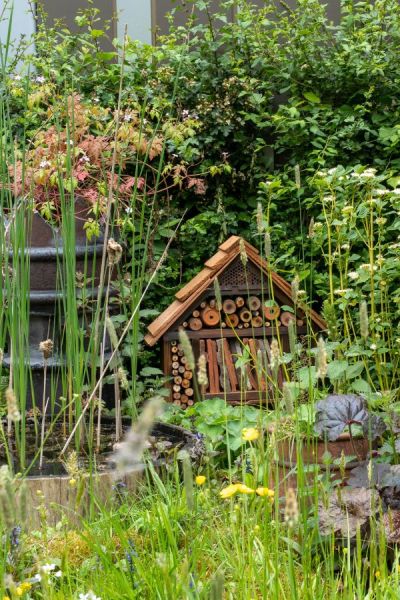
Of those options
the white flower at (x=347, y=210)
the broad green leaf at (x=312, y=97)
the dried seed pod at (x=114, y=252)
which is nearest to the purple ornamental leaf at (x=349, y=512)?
the dried seed pod at (x=114, y=252)

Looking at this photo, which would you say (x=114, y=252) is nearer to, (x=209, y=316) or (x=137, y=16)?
(x=209, y=316)

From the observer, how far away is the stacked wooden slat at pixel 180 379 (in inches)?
173

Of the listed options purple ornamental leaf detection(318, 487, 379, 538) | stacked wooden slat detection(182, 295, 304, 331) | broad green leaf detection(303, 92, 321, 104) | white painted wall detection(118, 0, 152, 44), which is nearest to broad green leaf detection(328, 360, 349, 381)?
purple ornamental leaf detection(318, 487, 379, 538)

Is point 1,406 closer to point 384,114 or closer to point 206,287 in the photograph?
point 206,287

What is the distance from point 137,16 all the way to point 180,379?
3247mm

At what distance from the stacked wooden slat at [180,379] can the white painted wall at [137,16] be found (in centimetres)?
Answer: 296

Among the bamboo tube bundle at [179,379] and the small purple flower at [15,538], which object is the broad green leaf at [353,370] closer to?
the small purple flower at [15,538]

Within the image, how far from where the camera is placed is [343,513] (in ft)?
7.15

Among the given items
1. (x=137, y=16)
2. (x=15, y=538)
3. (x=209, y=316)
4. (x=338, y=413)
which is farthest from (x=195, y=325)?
(x=137, y=16)

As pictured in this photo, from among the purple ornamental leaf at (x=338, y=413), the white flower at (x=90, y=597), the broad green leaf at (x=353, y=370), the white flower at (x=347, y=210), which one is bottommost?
the white flower at (x=90, y=597)

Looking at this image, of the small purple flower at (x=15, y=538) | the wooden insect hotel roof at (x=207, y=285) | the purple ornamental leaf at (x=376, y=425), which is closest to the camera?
the small purple flower at (x=15, y=538)

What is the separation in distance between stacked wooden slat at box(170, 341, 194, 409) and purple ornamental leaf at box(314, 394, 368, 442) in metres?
1.92

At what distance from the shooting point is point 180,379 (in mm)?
4410

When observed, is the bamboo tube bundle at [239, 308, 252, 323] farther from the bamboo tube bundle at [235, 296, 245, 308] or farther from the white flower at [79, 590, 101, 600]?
the white flower at [79, 590, 101, 600]
